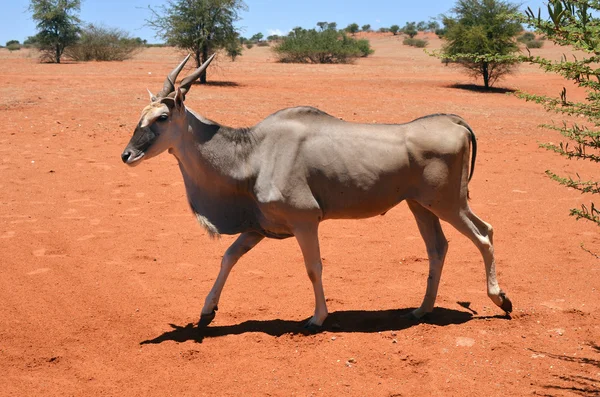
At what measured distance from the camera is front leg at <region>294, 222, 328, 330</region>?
225 inches

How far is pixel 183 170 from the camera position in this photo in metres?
5.96

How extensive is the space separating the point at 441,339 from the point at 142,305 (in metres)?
2.72

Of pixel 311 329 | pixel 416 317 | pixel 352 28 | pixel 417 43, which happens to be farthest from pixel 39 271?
pixel 352 28

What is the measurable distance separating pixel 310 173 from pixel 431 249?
1331 mm

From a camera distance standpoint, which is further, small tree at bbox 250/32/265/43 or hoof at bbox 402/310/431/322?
small tree at bbox 250/32/265/43

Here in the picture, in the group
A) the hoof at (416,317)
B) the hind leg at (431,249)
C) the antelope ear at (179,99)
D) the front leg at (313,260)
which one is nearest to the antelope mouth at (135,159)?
the antelope ear at (179,99)

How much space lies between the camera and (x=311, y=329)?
19.2 ft

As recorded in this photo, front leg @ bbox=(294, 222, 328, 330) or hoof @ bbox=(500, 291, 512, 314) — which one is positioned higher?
front leg @ bbox=(294, 222, 328, 330)

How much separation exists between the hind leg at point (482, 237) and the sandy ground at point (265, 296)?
0.19 meters

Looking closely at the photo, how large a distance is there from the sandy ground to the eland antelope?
521 mm

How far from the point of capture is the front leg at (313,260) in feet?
18.7

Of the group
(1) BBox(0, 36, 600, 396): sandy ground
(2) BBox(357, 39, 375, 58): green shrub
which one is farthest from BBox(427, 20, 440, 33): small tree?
(1) BBox(0, 36, 600, 396): sandy ground

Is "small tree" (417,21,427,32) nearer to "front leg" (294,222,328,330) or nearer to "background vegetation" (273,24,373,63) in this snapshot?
"background vegetation" (273,24,373,63)

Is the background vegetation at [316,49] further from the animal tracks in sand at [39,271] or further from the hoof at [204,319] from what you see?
the hoof at [204,319]
